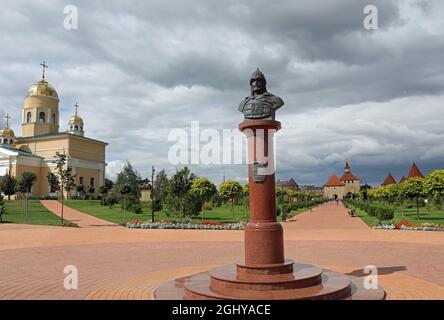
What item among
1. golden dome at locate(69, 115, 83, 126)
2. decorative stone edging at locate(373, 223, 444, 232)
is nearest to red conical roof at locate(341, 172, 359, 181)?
golden dome at locate(69, 115, 83, 126)

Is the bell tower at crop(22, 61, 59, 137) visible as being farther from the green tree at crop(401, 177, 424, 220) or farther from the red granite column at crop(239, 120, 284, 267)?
the red granite column at crop(239, 120, 284, 267)

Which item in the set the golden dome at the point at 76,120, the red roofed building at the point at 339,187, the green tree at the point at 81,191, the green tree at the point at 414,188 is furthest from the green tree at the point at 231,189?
the red roofed building at the point at 339,187

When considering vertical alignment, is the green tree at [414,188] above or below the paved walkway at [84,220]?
above

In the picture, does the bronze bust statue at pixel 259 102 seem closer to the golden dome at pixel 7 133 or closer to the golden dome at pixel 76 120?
the golden dome at pixel 76 120

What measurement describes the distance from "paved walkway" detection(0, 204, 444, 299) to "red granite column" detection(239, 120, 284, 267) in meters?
1.96

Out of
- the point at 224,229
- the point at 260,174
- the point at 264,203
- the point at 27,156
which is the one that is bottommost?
the point at 224,229

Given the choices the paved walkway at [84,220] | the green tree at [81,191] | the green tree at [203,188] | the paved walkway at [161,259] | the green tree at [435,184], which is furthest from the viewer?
the green tree at [81,191]

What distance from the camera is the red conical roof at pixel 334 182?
131 m

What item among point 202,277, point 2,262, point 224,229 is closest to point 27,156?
point 224,229

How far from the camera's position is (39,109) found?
66.0 m

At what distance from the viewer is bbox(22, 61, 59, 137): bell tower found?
6556 cm
